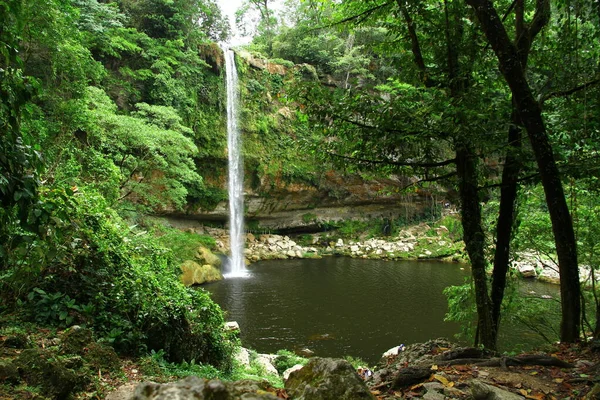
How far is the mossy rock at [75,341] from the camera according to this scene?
3.03 m

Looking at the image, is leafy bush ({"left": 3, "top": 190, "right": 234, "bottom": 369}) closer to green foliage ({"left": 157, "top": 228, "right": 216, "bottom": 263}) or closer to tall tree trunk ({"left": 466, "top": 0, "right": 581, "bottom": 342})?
tall tree trunk ({"left": 466, "top": 0, "right": 581, "bottom": 342})

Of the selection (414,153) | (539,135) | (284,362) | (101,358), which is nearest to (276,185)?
(284,362)

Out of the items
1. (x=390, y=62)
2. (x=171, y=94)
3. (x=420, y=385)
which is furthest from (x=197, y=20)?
(x=420, y=385)

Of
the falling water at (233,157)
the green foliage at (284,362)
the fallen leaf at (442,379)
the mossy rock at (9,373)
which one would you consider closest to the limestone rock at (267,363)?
the green foliage at (284,362)

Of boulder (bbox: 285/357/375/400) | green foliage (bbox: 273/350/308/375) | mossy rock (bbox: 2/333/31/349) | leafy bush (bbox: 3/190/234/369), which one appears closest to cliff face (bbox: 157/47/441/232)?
green foliage (bbox: 273/350/308/375)

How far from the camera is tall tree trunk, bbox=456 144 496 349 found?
153 inches

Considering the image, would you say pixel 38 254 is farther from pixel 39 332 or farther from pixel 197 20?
pixel 197 20

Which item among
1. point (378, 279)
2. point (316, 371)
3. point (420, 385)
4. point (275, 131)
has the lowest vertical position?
point (378, 279)

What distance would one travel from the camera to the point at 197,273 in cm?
1507

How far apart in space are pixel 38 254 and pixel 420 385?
3365 mm

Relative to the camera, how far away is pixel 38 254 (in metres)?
3.01

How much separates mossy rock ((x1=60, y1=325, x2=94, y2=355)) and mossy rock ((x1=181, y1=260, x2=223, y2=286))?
11119 mm

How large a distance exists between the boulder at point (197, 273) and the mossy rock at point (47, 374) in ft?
38.8

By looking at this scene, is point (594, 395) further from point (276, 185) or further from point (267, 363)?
point (276, 185)
